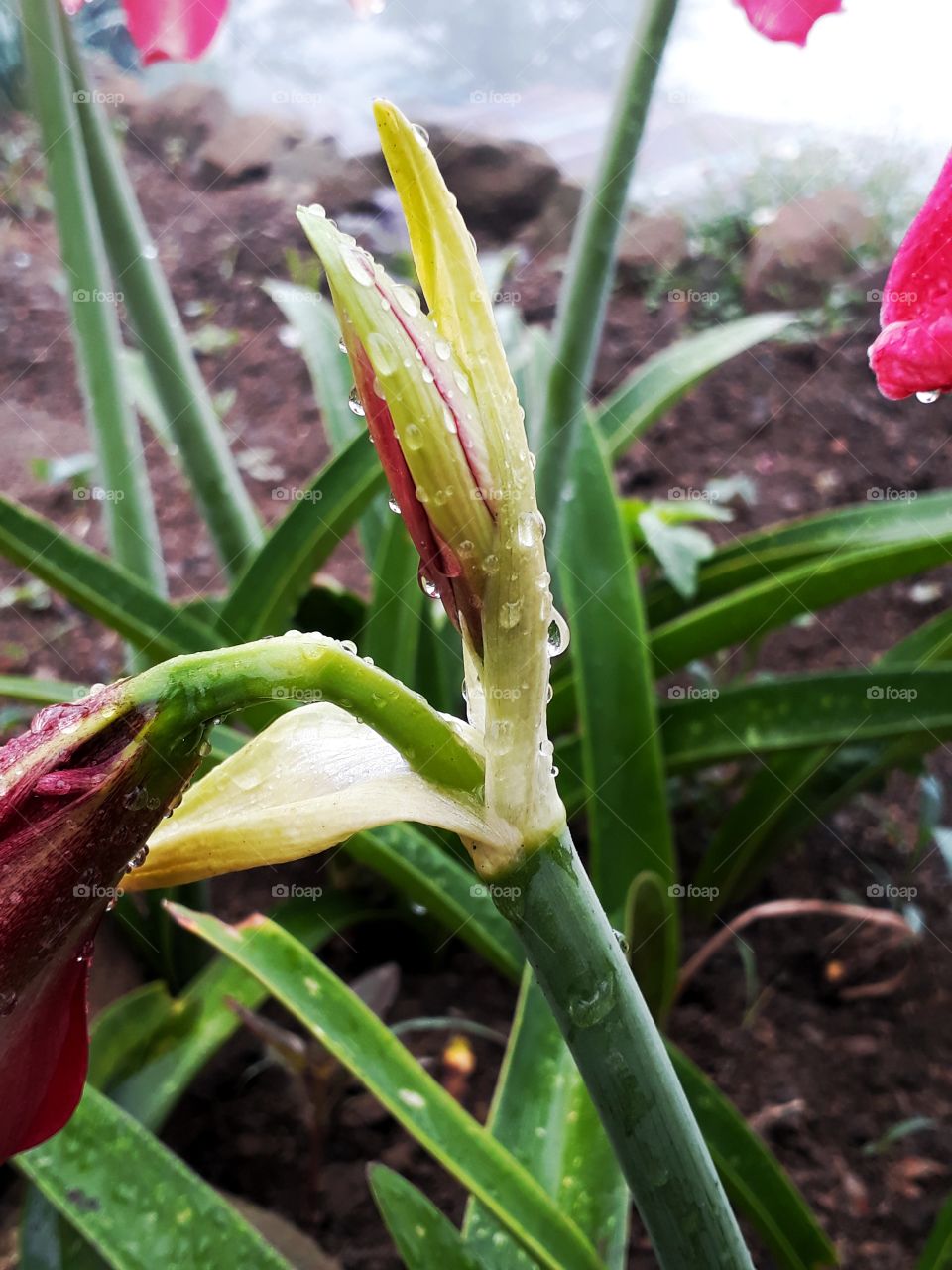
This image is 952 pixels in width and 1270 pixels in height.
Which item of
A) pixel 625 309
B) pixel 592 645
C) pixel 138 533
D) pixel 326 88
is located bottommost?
pixel 625 309

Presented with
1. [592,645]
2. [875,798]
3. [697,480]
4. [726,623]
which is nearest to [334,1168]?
[592,645]

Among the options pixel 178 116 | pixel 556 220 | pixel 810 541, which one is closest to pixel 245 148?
pixel 178 116

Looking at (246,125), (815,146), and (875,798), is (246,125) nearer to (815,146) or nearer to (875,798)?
(815,146)

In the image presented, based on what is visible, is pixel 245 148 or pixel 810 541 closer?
pixel 810 541

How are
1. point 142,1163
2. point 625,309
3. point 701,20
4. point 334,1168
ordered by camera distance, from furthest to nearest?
point 625,309 < point 701,20 < point 334,1168 < point 142,1163

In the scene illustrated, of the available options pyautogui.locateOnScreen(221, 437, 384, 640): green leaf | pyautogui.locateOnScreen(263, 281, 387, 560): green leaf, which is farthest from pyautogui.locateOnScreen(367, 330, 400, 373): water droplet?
pyautogui.locateOnScreen(263, 281, 387, 560): green leaf

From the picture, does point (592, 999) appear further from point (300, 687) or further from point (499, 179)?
point (499, 179)
